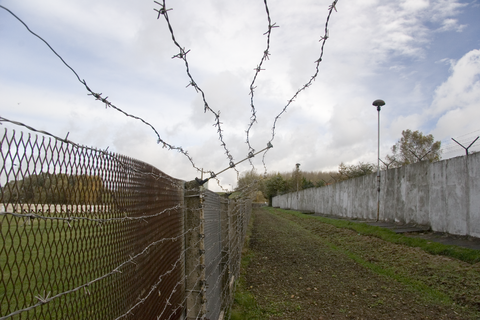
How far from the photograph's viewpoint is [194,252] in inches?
126

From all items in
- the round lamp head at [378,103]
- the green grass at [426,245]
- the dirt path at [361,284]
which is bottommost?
the dirt path at [361,284]

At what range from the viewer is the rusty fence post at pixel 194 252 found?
312cm

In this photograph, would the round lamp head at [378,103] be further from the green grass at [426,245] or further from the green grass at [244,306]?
the green grass at [244,306]

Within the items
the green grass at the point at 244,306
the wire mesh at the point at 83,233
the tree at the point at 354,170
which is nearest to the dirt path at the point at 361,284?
the green grass at the point at 244,306

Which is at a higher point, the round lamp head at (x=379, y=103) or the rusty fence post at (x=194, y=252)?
the round lamp head at (x=379, y=103)

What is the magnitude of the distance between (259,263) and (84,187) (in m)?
6.77

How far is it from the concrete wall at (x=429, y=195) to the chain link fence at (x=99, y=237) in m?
7.47

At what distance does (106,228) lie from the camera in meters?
1.58

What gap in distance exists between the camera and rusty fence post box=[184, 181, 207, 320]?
3.12 meters

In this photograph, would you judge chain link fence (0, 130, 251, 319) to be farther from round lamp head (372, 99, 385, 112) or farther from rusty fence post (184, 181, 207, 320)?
round lamp head (372, 99, 385, 112)

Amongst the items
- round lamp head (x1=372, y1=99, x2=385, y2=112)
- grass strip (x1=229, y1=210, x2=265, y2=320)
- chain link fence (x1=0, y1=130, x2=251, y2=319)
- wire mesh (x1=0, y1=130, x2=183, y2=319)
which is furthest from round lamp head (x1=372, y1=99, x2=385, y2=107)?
wire mesh (x1=0, y1=130, x2=183, y2=319)

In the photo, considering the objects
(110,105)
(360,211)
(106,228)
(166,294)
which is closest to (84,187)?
(106,228)

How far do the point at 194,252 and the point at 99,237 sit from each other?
1.77 metres

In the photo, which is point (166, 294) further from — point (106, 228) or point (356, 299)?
point (356, 299)
